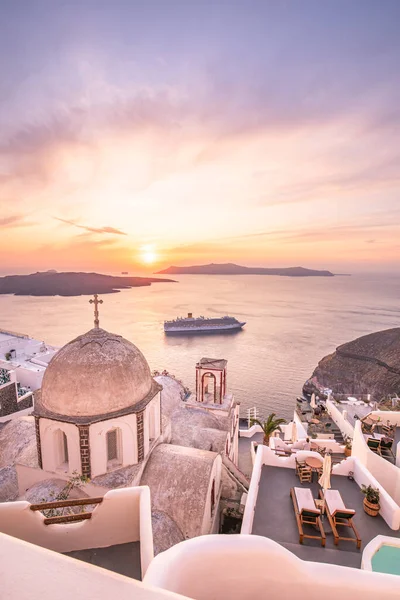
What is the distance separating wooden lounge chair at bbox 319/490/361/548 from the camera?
8281 millimetres

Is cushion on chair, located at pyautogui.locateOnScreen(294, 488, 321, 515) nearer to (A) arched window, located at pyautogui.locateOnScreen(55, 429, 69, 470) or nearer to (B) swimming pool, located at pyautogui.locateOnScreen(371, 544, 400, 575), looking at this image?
(B) swimming pool, located at pyautogui.locateOnScreen(371, 544, 400, 575)

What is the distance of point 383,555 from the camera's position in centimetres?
759

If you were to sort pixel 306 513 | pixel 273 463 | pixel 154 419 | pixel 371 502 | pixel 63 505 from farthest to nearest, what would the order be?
1. pixel 154 419
2. pixel 273 463
3. pixel 371 502
4. pixel 306 513
5. pixel 63 505

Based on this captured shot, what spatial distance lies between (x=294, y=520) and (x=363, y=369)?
51.6 meters

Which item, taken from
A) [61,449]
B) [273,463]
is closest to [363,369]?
[273,463]

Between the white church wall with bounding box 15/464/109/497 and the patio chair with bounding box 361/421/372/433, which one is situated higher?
the patio chair with bounding box 361/421/372/433

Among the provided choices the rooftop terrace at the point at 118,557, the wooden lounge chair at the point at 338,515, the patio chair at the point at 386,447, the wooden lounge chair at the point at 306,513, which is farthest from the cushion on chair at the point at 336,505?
the rooftop terrace at the point at 118,557

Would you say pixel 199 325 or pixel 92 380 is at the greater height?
pixel 92 380

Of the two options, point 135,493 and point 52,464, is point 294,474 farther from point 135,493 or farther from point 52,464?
point 52,464

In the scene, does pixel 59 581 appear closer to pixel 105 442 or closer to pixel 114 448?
pixel 105 442

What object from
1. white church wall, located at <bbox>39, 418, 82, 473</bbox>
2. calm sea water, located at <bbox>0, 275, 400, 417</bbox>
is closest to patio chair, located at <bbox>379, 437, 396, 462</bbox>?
white church wall, located at <bbox>39, 418, 82, 473</bbox>

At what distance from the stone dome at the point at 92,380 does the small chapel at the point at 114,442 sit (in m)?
0.03

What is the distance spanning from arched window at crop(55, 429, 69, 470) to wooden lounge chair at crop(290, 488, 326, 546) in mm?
8058

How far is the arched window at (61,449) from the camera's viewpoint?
1150 centimetres
